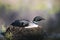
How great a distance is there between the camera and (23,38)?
165 cm

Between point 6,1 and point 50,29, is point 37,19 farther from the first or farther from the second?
point 6,1

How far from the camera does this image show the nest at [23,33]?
5.34 feet

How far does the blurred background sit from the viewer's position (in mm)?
1752

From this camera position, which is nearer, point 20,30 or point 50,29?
point 20,30

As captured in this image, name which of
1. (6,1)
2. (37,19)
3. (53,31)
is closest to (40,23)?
(37,19)

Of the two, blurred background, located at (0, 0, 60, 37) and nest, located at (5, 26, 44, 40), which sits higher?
blurred background, located at (0, 0, 60, 37)

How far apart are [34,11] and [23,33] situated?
0.28 meters

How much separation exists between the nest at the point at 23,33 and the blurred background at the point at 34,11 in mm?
113

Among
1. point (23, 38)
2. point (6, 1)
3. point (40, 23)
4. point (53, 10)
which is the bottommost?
point (23, 38)

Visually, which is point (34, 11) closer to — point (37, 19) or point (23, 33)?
point (37, 19)

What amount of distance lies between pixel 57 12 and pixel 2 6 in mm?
560

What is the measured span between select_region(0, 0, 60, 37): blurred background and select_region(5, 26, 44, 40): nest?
113mm

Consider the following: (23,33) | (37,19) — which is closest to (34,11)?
(37,19)

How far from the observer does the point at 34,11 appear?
5.82ft
